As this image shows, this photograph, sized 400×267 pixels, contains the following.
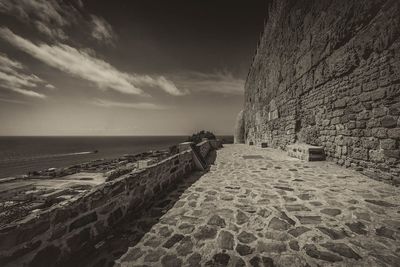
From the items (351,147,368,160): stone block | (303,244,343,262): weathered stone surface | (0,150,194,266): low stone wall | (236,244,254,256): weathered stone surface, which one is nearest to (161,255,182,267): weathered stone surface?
(236,244,254,256): weathered stone surface

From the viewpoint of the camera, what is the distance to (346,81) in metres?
5.17

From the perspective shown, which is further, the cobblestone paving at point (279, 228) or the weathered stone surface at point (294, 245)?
the weathered stone surface at point (294, 245)

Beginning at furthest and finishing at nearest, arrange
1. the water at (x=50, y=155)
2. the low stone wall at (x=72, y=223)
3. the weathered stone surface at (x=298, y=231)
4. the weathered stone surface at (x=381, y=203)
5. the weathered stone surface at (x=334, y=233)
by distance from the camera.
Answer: the water at (x=50, y=155) < the weathered stone surface at (x=381, y=203) < the weathered stone surface at (x=298, y=231) < the weathered stone surface at (x=334, y=233) < the low stone wall at (x=72, y=223)

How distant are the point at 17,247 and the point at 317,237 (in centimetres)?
313

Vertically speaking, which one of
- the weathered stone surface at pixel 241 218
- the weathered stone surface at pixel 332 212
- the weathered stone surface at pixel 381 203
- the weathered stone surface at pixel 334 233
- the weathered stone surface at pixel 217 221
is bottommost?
the weathered stone surface at pixel 217 221

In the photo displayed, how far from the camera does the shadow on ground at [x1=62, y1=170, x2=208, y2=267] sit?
1.91 meters

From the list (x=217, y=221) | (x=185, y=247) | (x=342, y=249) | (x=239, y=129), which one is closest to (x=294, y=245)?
(x=342, y=249)

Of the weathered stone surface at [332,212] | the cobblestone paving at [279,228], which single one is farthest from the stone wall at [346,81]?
the weathered stone surface at [332,212]

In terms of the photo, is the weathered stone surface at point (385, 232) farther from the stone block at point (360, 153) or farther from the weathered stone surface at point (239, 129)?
the weathered stone surface at point (239, 129)

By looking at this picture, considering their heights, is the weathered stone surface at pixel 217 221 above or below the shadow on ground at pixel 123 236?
above

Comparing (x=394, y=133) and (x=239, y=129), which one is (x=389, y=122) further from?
(x=239, y=129)

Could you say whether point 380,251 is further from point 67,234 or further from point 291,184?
point 67,234

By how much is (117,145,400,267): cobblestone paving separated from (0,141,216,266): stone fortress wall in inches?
23.8

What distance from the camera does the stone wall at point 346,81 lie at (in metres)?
3.83
